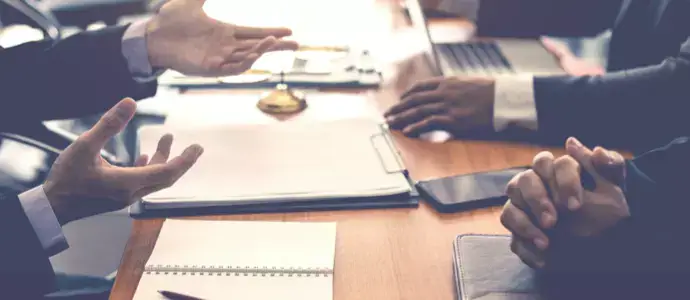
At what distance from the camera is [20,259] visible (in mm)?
746

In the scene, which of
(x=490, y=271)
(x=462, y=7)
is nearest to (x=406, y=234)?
(x=490, y=271)

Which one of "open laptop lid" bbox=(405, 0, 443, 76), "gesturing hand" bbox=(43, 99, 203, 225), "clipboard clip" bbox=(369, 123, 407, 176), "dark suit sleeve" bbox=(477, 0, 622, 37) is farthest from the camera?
"dark suit sleeve" bbox=(477, 0, 622, 37)

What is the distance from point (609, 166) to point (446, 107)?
0.37m

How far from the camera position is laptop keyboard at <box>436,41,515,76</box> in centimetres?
132

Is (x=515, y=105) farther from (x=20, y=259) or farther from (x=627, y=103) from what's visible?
(x=20, y=259)

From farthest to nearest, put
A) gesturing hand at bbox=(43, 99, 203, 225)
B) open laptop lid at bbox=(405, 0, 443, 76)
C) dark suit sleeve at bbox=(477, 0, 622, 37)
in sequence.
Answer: dark suit sleeve at bbox=(477, 0, 622, 37)
open laptop lid at bbox=(405, 0, 443, 76)
gesturing hand at bbox=(43, 99, 203, 225)

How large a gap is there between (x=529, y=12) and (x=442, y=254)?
940 mm

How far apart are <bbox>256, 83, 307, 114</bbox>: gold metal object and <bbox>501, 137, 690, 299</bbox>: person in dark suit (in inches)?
19.5

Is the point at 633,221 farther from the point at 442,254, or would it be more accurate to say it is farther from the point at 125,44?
the point at 125,44

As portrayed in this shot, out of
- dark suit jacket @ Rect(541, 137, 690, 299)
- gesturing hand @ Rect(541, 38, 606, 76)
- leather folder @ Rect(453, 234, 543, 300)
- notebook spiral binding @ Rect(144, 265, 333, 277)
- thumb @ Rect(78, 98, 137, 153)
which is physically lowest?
dark suit jacket @ Rect(541, 137, 690, 299)

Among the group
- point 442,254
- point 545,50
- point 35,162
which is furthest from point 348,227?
point 545,50

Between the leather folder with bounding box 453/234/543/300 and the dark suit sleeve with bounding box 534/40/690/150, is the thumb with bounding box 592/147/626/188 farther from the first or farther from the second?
the dark suit sleeve with bounding box 534/40/690/150

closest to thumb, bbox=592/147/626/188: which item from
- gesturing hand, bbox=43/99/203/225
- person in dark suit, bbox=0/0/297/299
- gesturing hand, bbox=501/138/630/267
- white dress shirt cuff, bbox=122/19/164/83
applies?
gesturing hand, bbox=501/138/630/267

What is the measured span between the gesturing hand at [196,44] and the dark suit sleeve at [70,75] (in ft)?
0.19
